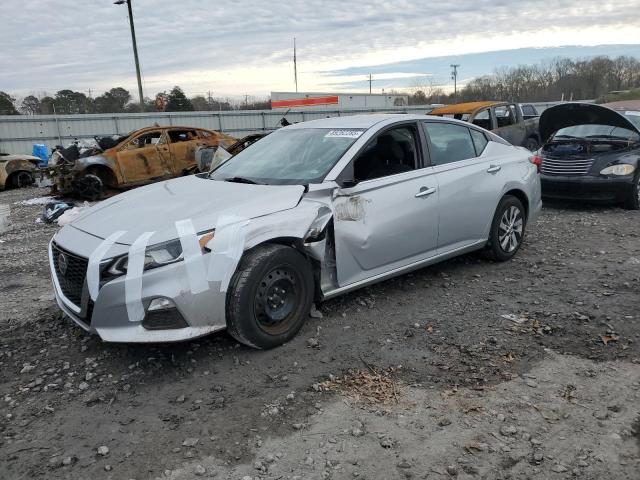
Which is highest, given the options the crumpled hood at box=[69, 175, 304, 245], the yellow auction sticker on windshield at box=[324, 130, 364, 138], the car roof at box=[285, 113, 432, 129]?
the car roof at box=[285, 113, 432, 129]

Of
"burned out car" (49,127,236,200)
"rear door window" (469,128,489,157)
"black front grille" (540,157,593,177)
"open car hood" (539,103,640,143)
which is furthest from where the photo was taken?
A: "burned out car" (49,127,236,200)

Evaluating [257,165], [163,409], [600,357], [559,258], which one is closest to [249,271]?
[163,409]

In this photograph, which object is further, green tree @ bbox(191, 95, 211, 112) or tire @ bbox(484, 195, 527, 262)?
green tree @ bbox(191, 95, 211, 112)

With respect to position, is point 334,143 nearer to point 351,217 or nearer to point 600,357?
point 351,217

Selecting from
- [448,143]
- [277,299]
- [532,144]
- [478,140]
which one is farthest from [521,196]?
[532,144]

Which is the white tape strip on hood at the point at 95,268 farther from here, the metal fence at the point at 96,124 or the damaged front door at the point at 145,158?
the metal fence at the point at 96,124

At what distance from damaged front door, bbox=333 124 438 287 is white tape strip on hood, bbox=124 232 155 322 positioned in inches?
57.1

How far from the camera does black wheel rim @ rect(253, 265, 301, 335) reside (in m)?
3.69

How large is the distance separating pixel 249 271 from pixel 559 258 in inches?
157

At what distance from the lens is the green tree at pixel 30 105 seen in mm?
44312

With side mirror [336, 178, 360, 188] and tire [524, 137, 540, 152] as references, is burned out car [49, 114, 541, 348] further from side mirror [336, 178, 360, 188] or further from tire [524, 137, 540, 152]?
tire [524, 137, 540, 152]

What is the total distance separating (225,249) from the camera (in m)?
3.48

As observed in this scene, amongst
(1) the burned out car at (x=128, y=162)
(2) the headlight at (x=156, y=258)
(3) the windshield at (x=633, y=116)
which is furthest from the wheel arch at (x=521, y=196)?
(1) the burned out car at (x=128, y=162)

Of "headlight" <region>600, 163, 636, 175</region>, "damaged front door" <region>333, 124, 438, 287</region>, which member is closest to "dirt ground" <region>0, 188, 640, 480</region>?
"damaged front door" <region>333, 124, 438, 287</region>
